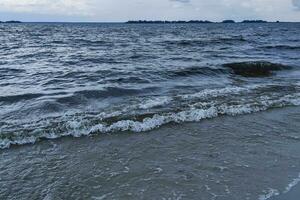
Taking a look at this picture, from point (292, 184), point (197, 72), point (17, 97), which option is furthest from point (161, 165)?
point (197, 72)

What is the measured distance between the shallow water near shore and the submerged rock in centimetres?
1116

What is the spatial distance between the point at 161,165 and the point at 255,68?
628 inches

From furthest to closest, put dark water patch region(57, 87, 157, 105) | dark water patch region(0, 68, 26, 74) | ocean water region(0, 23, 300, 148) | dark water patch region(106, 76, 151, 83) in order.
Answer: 1. dark water patch region(0, 68, 26, 74)
2. dark water patch region(106, 76, 151, 83)
3. dark water patch region(57, 87, 157, 105)
4. ocean water region(0, 23, 300, 148)

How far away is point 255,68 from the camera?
859 inches

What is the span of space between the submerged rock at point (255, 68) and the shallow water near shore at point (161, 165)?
11157 millimetres

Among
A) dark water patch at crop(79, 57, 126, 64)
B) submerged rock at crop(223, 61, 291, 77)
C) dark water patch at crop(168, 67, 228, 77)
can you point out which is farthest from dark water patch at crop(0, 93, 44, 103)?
submerged rock at crop(223, 61, 291, 77)

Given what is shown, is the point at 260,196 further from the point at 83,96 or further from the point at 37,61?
the point at 37,61

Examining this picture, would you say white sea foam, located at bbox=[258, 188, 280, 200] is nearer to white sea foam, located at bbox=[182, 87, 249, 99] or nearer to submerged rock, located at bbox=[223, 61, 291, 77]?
white sea foam, located at bbox=[182, 87, 249, 99]

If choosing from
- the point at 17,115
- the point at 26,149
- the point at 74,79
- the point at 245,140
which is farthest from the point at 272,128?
the point at 74,79

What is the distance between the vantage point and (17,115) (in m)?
10.6

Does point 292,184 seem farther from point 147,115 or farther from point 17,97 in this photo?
point 17,97

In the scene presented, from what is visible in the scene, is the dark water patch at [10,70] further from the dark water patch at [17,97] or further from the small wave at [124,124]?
the small wave at [124,124]

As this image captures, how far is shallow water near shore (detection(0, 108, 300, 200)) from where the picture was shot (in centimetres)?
607

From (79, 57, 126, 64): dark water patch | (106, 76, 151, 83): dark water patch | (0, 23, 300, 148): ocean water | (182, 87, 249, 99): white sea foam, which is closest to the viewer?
(0, 23, 300, 148): ocean water
